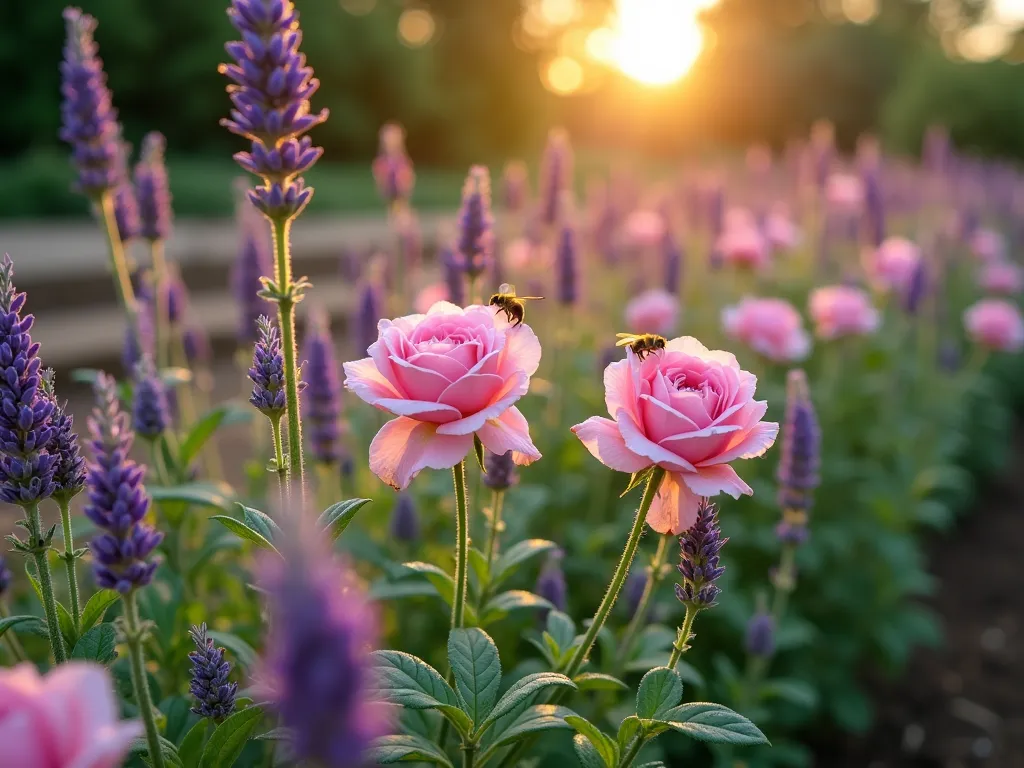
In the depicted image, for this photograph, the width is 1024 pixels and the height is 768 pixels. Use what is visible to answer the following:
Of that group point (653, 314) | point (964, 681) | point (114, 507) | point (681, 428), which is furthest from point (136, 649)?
point (964, 681)

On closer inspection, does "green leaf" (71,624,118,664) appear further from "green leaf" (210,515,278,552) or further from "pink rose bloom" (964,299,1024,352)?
"pink rose bloom" (964,299,1024,352)

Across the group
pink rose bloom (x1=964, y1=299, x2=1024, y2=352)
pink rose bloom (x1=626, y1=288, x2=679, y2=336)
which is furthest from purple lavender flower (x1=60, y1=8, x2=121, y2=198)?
pink rose bloom (x1=964, y1=299, x2=1024, y2=352)

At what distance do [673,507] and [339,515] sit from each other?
58cm

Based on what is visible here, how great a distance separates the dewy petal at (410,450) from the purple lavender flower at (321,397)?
985 mm

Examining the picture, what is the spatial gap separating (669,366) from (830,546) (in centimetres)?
295

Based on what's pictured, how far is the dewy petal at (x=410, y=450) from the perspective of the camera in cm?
129

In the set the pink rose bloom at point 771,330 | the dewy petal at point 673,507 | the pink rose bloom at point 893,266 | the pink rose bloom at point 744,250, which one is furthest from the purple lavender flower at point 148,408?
the pink rose bloom at point 893,266

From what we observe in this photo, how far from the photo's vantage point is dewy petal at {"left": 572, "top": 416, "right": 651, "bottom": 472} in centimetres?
132

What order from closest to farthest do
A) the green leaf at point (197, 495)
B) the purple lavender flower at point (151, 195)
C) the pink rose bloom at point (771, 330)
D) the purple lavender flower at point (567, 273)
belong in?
the green leaf at point (197, 495) → the purple lavender flower at point (151, 195) → the purple lavender flower at point (567, 273) → the pink rose bloom at point (771, 330)

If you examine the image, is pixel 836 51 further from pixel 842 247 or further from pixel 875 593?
pixel 875 593

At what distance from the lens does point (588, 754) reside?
54.3 inches

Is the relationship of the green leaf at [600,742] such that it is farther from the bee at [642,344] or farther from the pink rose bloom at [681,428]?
the bee at [642,344]

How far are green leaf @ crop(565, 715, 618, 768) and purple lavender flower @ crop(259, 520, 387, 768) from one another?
0.76 metres

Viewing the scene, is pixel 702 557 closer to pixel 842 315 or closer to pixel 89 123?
pixel 89 123
